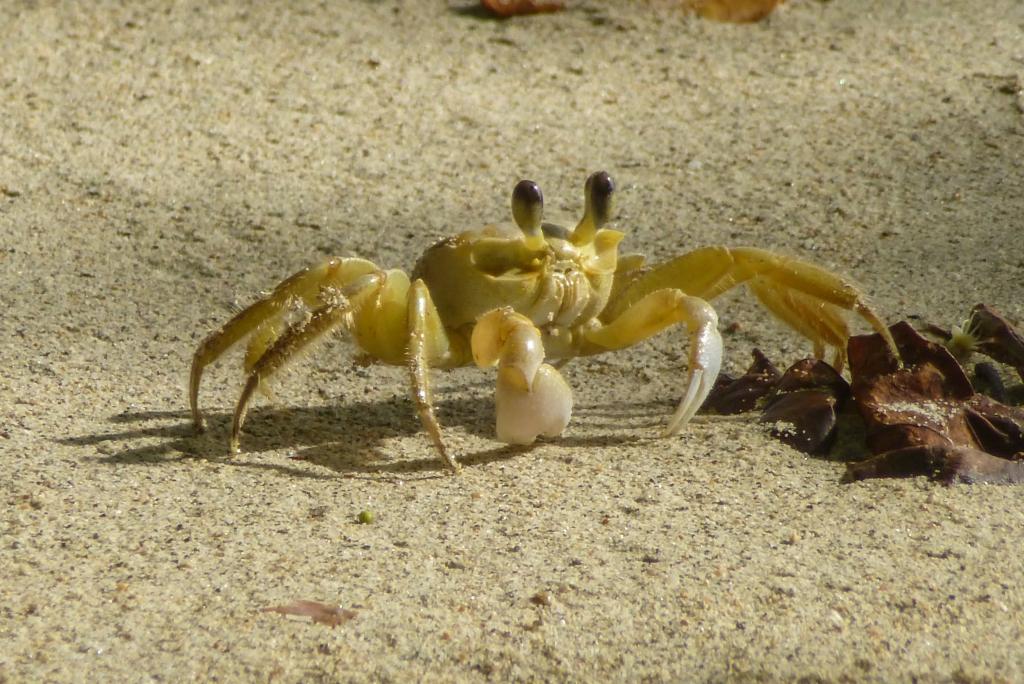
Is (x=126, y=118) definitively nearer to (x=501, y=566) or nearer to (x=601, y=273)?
(x=601, y=273)

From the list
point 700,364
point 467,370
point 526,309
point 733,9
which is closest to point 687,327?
point 700,364

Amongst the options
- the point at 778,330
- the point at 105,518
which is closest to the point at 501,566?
the point at 105,518

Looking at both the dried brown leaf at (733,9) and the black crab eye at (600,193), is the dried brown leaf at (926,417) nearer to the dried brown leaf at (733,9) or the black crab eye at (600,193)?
the black crab eye at (600,193)

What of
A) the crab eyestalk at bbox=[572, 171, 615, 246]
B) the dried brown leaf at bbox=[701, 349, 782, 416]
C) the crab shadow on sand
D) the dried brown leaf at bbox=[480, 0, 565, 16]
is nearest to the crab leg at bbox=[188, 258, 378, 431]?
the crab shadow on sand

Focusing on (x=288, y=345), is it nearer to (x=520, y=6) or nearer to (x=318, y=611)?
(x=318, y=611)

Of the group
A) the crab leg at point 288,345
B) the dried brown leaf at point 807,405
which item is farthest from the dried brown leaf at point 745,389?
the crab leg at point 288,345
